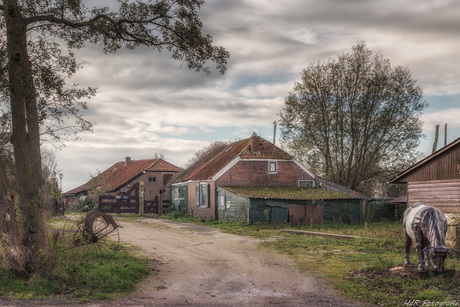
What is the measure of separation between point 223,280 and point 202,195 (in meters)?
23.1

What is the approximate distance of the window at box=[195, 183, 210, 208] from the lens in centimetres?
3381

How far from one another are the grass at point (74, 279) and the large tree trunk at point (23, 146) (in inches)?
22.0

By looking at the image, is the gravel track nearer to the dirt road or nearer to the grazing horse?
the dirt road

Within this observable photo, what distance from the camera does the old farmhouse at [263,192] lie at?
1182 inches

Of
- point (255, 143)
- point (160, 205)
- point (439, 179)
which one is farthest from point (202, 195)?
point (439, 179)

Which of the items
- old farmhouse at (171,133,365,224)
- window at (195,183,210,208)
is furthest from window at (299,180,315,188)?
window at (195,183,210,208)

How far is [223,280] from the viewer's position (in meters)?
11.6

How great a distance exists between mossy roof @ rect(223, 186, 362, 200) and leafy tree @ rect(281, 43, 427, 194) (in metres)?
6.65

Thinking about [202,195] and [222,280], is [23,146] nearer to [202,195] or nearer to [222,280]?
[222,280]

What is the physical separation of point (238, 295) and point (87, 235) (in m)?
6.31

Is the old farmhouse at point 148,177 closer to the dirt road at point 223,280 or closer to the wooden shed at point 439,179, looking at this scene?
the wooden shed at point 439,179

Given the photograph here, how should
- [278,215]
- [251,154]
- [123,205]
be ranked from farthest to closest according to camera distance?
[123,205]
[251,154]
[278,215]

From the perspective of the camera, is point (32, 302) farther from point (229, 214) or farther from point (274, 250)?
point (229, 214)

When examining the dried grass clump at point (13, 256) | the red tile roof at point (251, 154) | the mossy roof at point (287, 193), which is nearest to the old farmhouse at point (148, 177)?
the red tile roof at point (251, 154)
